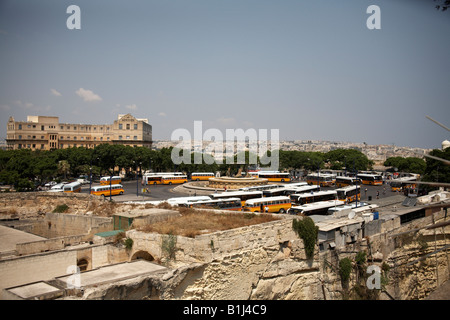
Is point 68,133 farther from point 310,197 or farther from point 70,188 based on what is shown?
point 310,197

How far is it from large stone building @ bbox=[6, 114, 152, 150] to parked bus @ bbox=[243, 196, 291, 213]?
51.6 m

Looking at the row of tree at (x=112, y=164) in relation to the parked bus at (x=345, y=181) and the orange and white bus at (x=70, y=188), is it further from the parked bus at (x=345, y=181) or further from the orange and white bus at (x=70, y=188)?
the parked bus at (x=345, y=181)

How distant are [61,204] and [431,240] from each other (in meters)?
24.5

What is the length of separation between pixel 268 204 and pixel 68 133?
62.4m

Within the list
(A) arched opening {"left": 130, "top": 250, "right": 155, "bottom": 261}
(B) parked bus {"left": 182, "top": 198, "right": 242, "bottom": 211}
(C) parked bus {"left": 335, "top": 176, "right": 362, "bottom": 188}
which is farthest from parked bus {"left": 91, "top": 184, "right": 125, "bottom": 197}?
(C) parked bus {"left": 335, "top": 176, "right": 362, "bottom": 188}

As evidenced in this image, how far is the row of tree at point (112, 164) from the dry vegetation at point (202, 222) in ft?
92.8

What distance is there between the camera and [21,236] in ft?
Answer: 61.5

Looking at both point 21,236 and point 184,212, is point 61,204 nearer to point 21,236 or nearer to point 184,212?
point 21,236

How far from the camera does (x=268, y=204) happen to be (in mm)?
29641

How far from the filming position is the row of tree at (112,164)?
138 ft

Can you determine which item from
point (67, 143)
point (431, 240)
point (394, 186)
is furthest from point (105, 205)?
point (67, 143)

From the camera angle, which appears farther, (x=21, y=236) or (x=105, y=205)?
(x=105, y=205)

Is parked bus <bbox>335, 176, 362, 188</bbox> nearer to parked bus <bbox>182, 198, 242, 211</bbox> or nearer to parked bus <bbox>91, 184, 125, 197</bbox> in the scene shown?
parked bus <bbox>182, 198, 242, 211</bbox>

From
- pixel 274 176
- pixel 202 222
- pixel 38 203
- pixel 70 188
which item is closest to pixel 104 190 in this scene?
pixel 70 188
